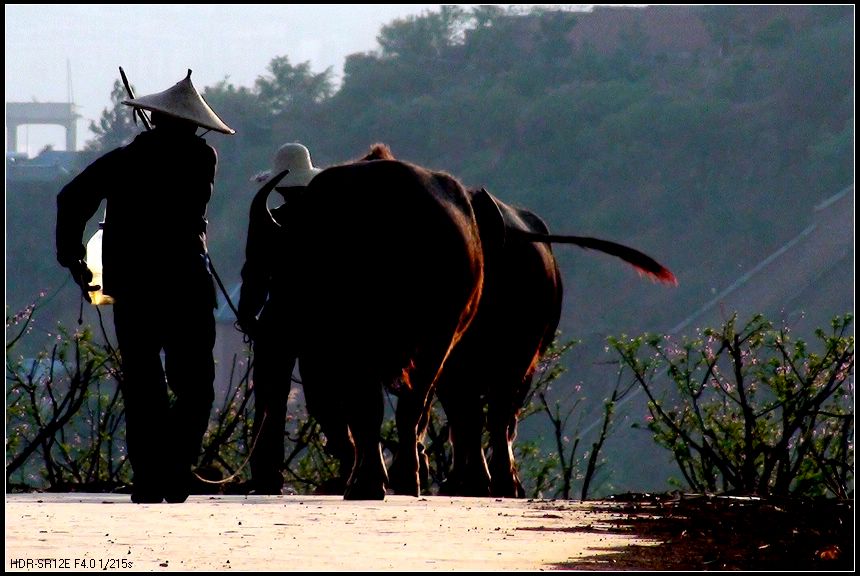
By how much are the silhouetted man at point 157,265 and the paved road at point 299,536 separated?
0.35 m

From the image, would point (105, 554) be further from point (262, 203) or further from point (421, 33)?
point (421, 33)

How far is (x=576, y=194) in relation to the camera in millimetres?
85500

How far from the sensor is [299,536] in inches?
232

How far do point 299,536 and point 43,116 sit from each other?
75729 millimetres

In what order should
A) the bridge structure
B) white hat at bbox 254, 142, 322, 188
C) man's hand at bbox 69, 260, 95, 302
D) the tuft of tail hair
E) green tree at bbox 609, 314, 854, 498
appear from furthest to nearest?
1. the bridge structure
2. green tree at bbox 609, 314, 854, 498
3. white hat at bbox 254, 142, 322, 188
4. the tuft of tail hair
5. man's hand at bbox 69, 260, 95, 302

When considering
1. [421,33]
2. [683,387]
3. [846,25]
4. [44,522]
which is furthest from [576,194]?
[44,522]

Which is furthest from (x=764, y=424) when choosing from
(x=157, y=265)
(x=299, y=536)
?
(x=299, y=536)

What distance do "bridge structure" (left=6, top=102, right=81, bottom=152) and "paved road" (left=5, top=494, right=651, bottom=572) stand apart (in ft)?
219

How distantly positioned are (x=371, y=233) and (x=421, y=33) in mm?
96009

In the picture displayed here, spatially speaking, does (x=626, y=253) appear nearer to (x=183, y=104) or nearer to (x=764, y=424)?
(x=764, y=424)

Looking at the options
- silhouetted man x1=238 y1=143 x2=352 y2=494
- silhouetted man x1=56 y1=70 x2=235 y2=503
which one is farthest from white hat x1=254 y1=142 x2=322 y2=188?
silhouetted man x1=56 y1=70 x2=235 y2=503

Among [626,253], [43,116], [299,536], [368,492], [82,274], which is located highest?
[43,116]

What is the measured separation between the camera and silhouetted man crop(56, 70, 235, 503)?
25.7ft

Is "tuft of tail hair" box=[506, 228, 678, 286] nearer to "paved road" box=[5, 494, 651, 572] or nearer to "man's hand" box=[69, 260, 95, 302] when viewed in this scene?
"paved road" box=[5, 494, 651, 572]
